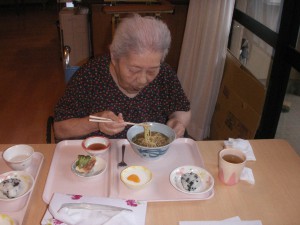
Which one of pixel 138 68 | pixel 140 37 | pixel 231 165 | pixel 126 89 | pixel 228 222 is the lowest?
pixel 228 222

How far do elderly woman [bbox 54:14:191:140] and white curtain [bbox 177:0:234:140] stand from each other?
1.03m

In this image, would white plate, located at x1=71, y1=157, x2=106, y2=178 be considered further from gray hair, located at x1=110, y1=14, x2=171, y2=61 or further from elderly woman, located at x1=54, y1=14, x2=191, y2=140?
gray hair, located at x1=110, y1=14, x2=171, y2=61

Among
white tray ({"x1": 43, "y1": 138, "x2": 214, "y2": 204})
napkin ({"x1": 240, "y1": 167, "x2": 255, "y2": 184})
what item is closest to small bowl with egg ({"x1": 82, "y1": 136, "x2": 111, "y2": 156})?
white tray ({"x1": 43, "y1": 138, "x2": 214, "y2": 204})

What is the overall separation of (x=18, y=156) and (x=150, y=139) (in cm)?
58

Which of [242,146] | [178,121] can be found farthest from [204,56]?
[242,146]

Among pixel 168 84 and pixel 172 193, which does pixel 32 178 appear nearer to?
pixel 172 193

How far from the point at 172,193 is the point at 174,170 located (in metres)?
0.11

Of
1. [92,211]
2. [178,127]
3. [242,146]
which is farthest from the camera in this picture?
[178,127]

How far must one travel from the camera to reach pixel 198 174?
126cm

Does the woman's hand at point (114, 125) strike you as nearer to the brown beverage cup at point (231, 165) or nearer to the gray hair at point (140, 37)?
Result: the gray hair at point (140, 37)

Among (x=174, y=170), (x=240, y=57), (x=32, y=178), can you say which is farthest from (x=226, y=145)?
(x=240, y=57)

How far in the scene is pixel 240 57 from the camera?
2.84 m

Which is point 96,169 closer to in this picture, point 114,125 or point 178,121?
point 114,125

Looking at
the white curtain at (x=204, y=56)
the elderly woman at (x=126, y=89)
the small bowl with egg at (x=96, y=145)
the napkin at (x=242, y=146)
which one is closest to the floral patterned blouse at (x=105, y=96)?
the elderly woman at (x=126, y=89)
